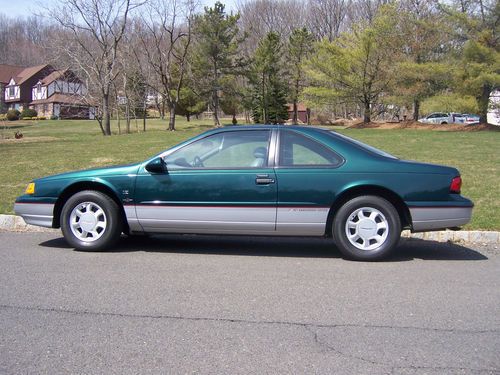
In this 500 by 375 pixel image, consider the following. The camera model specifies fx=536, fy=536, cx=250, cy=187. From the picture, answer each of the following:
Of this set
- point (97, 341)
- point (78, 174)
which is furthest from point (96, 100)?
point (97, 341)

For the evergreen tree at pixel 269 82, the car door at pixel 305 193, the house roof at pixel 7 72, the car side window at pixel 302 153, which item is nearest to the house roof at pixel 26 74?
the house roof at pixel 7 72

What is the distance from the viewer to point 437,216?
19.4 ft

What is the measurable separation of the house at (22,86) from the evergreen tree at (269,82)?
3775 centimetres

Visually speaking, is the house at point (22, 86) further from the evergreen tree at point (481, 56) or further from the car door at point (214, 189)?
the car door at point (214, 189)

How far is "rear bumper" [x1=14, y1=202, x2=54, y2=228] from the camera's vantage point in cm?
651

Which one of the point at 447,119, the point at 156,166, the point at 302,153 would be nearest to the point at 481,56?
the point at 447,119

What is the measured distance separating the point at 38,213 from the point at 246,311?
340 centimetres

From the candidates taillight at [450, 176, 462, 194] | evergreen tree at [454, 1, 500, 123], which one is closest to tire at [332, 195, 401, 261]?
taillight at [450, 176, 462, 194]

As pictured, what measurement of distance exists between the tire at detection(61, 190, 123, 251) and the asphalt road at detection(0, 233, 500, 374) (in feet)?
0.53

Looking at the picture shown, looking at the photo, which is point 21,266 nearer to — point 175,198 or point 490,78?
point 175,198

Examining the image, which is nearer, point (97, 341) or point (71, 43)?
point (97, 341)

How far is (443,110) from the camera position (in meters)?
32.3

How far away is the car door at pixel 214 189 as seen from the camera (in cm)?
605

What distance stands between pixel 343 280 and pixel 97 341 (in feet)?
8.31
